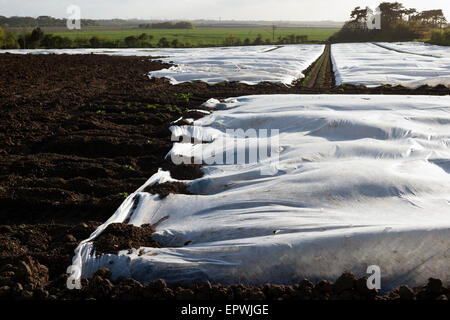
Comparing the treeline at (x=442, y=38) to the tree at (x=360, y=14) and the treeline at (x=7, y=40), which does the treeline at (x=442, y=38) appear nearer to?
the tree at (x=360, y=14)

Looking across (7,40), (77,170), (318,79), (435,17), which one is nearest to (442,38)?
(318,79)

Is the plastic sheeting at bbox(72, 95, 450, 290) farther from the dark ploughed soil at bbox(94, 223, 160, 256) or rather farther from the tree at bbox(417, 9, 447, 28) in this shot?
the tree at bbox(417, 9, 447, 28)

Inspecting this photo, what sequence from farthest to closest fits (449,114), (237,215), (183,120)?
(183,120), (449,114), (237,215)

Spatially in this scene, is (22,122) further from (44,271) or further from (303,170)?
(303,170)

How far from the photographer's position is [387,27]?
44.6 m

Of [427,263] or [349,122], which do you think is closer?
[427,263]

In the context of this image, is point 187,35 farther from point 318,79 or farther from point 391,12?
point 318,79

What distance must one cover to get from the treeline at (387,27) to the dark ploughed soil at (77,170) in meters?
36.1

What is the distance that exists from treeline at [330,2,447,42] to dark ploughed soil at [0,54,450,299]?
36135mm

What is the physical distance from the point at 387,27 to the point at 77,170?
4759 centimetres

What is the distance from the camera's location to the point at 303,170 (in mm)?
4121
